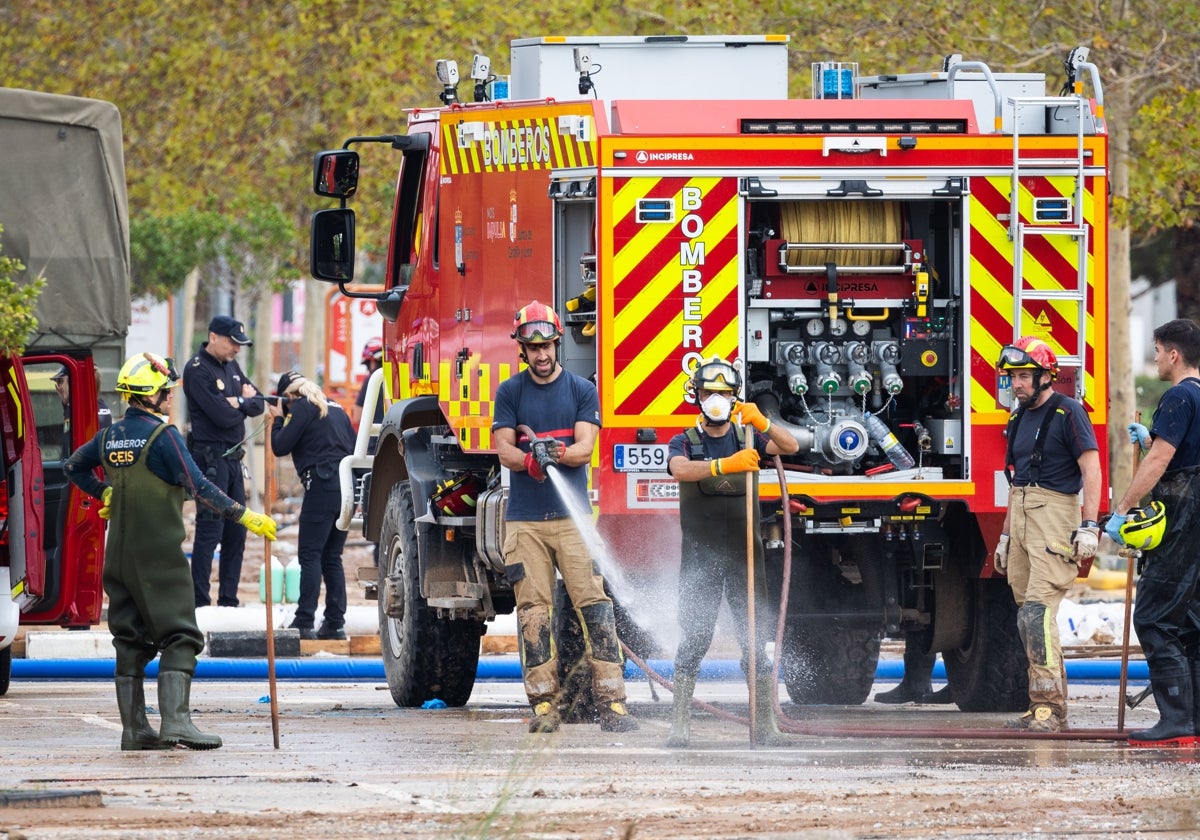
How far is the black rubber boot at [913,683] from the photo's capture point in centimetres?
1276

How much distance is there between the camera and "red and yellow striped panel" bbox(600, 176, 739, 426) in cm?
1072

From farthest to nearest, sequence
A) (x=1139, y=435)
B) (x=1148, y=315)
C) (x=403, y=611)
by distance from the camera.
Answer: (x=1148, y=315) < (x=403, y=611) < (x=1139, y=435)

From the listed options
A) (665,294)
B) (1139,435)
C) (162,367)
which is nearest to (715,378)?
(665,294)

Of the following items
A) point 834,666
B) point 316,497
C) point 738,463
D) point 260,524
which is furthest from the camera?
point 316,497

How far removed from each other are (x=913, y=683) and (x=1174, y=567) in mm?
2723

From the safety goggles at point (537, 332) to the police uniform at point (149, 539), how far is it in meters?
1.52

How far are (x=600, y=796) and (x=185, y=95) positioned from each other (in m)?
22.8

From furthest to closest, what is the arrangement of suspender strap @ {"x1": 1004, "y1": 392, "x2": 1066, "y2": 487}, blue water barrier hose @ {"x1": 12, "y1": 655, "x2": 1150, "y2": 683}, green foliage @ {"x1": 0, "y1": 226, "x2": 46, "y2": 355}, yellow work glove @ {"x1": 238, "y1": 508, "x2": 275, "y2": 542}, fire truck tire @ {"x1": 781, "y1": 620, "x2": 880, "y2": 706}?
1. blue water barrier hose @ {"x1": 12, "y1": 655, "x2": 1150, "y2": 683}
2. fire truck tire @ {"x1": 781, "y1": 620, "x2": 880, "y2": 706}
3. green foliage @ {"x1": 0, "y1": 226, "x2": 46, "y2": 355}
4. suspender strap @ {"x1": 1004, "y1": 392, "x2": 1066, "y2": 487}
5. yellow work glove @ {"x1": 238, "y1": 508, "x2": 275, "y2": 542}

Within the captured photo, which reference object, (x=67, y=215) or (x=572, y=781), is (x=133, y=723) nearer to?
(x=572, y=781)

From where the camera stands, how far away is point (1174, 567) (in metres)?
10.4

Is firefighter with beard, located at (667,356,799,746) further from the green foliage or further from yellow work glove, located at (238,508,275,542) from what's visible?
the green foliage

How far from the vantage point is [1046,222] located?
1102 cm

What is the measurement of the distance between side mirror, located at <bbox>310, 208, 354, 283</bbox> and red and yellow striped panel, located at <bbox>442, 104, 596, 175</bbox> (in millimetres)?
909

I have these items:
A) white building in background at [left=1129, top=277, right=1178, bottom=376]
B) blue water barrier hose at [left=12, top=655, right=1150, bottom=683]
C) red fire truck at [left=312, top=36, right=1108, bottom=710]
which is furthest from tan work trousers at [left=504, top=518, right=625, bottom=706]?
white building in background at [left=1129, top=277, right=1178, bottom=376]
